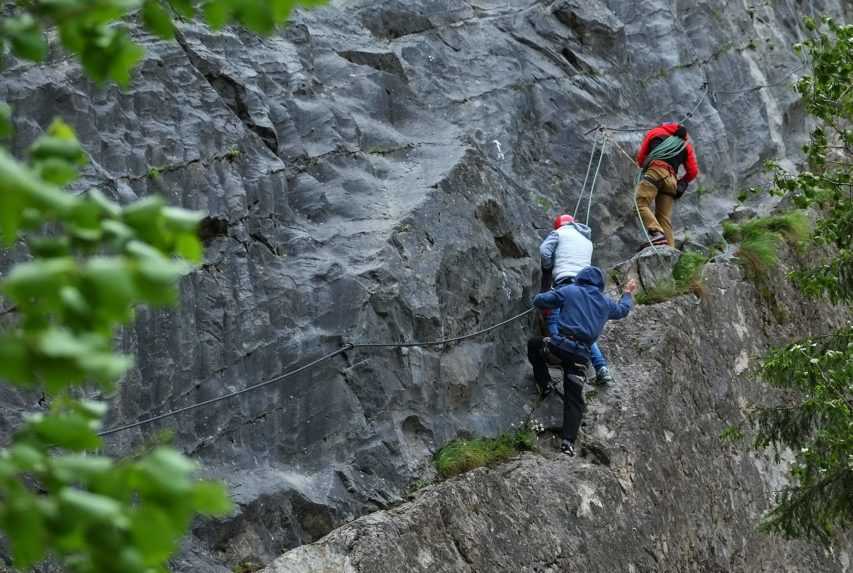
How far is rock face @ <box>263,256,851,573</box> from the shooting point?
31.9 ft

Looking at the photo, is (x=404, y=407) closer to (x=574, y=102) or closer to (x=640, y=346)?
(x=640, y=346)

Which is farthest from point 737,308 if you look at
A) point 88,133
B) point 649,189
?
point 88,133

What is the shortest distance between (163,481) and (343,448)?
694cm

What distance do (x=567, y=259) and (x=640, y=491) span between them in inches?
98.9

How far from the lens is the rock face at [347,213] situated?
31.9ft

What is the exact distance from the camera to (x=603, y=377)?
12.2 meters

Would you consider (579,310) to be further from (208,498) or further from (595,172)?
(208,498)

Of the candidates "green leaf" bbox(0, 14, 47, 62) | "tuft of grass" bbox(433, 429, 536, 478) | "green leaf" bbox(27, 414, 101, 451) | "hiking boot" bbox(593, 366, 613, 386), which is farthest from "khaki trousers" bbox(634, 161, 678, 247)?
"green leaf" bbox(27, 414, 101, 451)

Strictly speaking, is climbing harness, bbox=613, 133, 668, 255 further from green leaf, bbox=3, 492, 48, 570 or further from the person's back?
green leaf, bbox=3, 492, 48, 570

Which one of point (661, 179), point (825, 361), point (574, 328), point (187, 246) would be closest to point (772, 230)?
point (661, 179)

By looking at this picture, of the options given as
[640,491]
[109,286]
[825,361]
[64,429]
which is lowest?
[640,491]

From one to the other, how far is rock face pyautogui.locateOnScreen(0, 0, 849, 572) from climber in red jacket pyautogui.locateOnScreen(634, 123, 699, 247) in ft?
0.78

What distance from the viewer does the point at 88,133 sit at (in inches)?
394

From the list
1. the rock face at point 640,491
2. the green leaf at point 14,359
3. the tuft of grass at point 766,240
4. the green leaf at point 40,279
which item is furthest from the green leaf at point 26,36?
the tuft of grass at point 766,240
